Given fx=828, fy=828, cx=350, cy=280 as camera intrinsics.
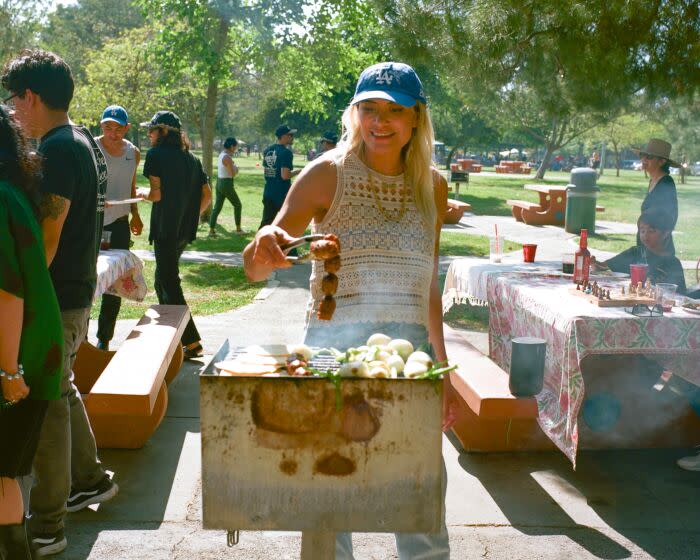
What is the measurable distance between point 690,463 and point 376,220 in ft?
9.53

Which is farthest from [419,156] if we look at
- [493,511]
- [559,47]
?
[559,47]

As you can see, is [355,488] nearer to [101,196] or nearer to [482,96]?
[101,196]

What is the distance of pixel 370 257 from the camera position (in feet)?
8.38

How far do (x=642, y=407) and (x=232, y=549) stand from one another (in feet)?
9.23

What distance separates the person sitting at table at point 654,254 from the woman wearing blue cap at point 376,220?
3451mm

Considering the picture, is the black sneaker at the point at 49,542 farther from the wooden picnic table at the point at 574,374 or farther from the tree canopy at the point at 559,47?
the tree canopy at the point at 559,47

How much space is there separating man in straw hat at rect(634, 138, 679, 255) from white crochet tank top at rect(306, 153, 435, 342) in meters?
4.10

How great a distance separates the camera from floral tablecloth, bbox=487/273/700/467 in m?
4.19

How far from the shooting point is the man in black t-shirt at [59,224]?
3.15 meters

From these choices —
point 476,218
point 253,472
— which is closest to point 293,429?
point 253,472

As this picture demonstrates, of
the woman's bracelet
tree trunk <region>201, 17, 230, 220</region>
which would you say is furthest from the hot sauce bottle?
tree trunk <region>201, 17, 230, 220</region>

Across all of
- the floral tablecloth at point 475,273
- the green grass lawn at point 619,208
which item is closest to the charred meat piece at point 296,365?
the floral tablecloth at point 475,273

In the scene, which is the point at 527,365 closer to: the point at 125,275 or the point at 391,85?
the point at 391,85

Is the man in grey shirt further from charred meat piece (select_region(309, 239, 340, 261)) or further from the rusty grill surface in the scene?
the rusty grill surface
